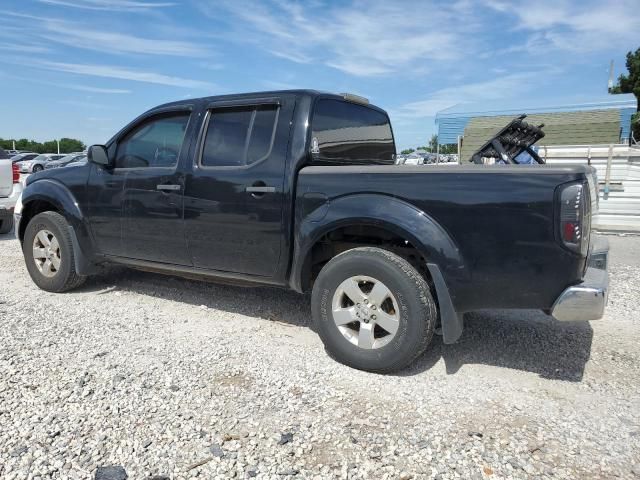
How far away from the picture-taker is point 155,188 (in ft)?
14.3

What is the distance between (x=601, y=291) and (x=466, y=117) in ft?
57.2

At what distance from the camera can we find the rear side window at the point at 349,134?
13.0ft

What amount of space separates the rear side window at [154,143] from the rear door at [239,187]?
0.96ft

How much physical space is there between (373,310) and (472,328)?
1.41 meters

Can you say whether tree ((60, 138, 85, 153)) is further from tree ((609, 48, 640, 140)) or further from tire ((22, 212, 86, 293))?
tire ((22, 212, 86, 293))

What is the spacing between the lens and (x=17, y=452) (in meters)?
2.43

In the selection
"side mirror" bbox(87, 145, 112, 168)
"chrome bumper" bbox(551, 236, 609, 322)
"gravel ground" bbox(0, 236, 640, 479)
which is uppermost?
"side mirror" bbox(87, 145, 112, 168)

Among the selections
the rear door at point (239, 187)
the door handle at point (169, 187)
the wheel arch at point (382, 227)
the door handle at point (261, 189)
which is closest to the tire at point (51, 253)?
the door handle at point (169, 187)

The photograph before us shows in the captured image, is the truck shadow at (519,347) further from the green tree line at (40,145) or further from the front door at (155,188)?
the green tree line at (40,145)

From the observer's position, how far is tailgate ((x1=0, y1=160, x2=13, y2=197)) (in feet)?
27.2

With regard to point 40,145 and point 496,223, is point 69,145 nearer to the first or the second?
point 40,145

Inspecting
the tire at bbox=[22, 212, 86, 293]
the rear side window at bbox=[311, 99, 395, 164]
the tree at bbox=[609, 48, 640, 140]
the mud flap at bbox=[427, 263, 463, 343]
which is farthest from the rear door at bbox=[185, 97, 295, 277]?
the tree at bbox=[609, 48, 640, 140]

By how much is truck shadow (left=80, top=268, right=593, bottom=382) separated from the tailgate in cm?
382

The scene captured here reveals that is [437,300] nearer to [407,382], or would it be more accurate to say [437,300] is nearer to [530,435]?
[407,382]
